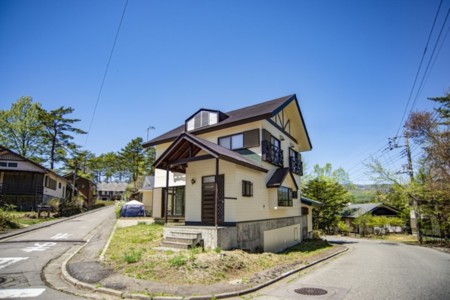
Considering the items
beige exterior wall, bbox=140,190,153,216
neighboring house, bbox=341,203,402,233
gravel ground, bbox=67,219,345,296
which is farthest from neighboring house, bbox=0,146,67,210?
neighboring house, bbox=341,203,402,233

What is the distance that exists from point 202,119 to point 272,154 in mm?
5949

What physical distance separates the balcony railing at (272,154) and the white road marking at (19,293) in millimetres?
11900

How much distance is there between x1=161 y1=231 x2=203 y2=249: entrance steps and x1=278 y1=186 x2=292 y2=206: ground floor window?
23.7ft

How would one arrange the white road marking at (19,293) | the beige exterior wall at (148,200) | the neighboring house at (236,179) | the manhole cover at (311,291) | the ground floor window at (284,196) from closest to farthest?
1. the white road marking at (19,293)
2. the manhole cover at (311,291)
3. the neighboring house at (236,179)
4. the ground floor window at (284,196)
5. the beige exterior wall at (148,200)

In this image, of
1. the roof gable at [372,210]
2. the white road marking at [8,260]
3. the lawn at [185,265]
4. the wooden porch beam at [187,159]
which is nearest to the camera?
the lawn at [185,265]

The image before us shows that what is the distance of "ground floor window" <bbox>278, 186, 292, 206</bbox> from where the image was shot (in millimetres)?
17144

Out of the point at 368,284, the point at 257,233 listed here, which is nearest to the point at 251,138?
the point at 257,233

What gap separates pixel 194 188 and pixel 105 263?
624 centimetres

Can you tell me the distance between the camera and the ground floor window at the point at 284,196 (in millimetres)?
17144

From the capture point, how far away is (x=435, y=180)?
21.8 meters

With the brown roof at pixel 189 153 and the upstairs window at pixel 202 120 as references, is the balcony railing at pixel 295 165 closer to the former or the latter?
the brown roof at pixel 189 153

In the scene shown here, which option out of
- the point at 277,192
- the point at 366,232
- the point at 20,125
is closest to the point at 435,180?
the point at 277,192

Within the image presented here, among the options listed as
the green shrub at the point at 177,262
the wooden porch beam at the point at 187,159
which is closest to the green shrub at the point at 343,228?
the wooden porch beam at the point at 187,159

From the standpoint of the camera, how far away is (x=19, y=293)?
21.1 ft
